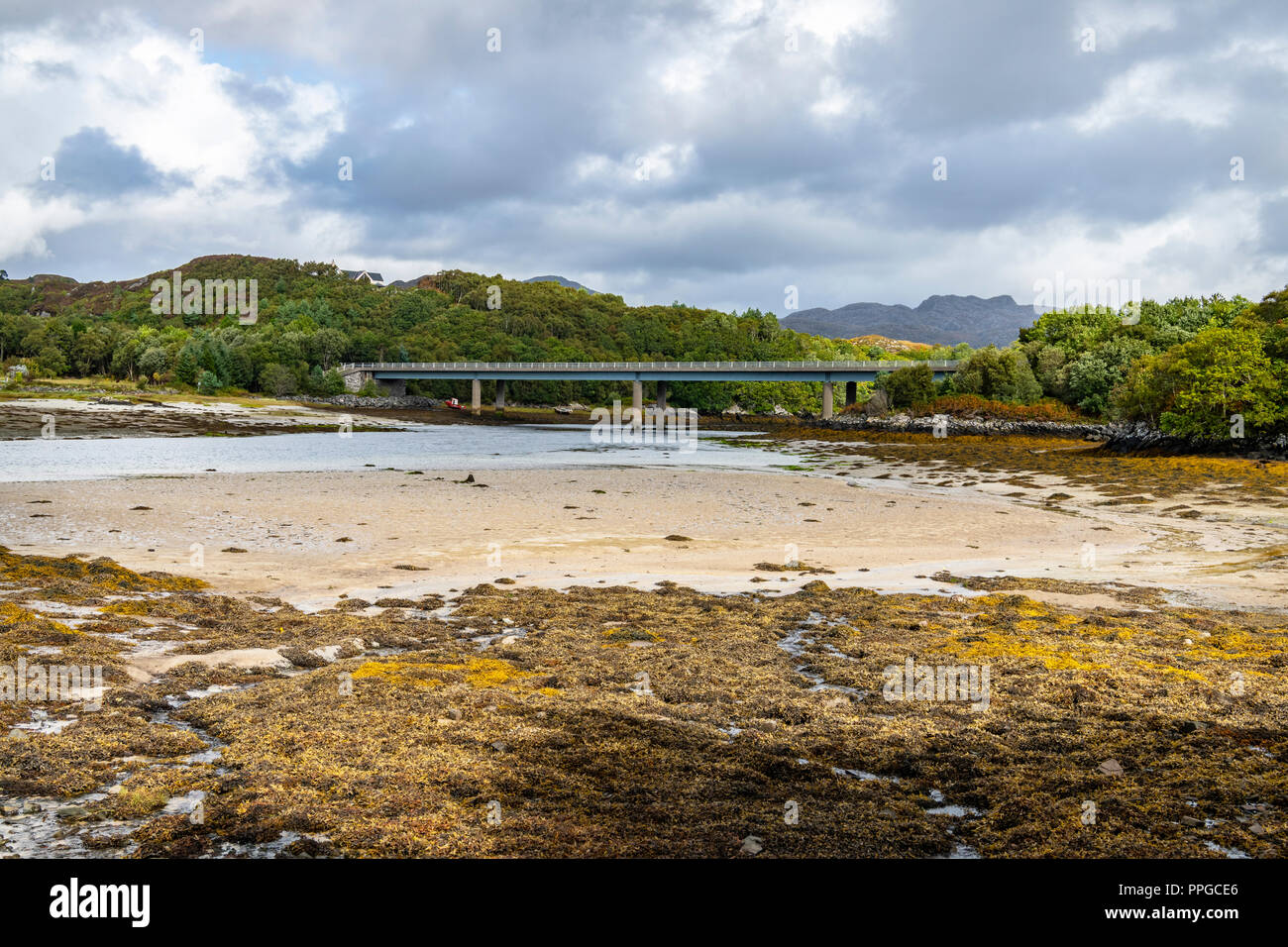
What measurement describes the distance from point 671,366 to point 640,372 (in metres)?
5.17

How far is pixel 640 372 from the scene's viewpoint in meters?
132

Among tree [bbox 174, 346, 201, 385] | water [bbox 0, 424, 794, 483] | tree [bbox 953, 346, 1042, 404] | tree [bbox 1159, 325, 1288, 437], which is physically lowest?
water [bbox 0, 424, 794, 483]

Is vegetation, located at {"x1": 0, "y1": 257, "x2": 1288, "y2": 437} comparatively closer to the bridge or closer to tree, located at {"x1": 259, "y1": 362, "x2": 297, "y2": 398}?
tree, located at {"x1": 259, "y1": 362, "x2": 297, "y2": 398}


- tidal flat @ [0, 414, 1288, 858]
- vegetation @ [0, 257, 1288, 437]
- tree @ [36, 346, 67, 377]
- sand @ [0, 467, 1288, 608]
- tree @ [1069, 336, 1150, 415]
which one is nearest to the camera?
tidal flat @ [0, 414, 1288, 858]

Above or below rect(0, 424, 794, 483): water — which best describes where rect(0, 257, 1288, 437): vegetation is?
above

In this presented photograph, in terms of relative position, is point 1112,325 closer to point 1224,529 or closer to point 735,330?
point 1224,529

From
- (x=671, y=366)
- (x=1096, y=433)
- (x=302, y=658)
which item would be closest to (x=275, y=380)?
(x=671, y=366)

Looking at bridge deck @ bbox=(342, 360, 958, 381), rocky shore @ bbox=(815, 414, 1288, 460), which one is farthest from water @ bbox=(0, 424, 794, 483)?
bridge deck @ bbox=(342, 360, 958, 381)

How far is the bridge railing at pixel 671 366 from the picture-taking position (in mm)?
111562

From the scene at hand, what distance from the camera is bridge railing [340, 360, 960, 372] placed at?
112 metres

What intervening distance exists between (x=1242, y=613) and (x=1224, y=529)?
1224cm

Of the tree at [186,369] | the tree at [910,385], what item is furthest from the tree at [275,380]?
the tree at [910,385]

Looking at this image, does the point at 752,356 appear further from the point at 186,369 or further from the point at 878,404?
the point at 186,369
